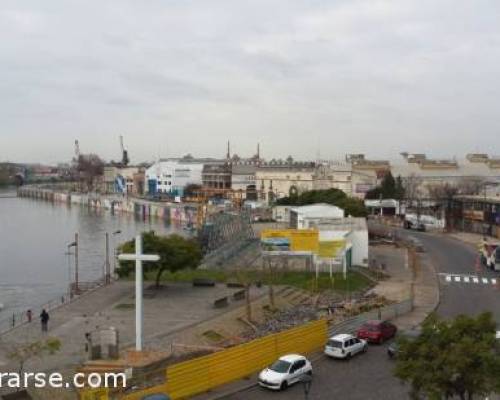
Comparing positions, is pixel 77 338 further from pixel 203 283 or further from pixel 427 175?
pixel 427 175

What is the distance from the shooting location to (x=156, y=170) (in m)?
140

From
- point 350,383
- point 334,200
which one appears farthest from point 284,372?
point 334,200

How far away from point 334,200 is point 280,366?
43.9m

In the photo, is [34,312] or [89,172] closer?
[34,312]

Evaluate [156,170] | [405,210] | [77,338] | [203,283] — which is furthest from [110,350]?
[156,170]

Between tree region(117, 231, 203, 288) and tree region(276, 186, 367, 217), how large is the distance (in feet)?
89.3

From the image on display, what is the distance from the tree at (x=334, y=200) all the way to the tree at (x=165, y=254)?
1071 inches

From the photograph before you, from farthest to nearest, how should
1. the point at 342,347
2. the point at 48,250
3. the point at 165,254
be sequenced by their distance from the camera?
the point at 48,250 < the point at 165,254 < the point at 342,347

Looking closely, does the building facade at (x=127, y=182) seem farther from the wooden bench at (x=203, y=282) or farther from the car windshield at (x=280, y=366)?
the car windshield at (x=280, y=366)

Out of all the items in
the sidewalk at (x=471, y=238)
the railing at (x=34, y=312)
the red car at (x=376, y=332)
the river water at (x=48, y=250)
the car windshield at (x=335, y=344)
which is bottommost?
the river water at (x=48, y=250)

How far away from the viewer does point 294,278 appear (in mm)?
30219

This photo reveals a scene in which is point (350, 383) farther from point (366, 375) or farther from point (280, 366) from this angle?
point (280, 366)

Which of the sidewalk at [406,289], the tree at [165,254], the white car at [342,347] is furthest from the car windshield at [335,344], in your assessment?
the tree at [165,254]

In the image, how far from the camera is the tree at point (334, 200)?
53.9m
